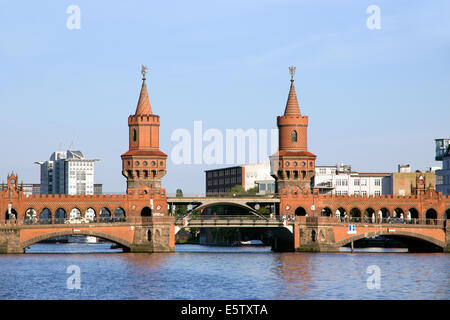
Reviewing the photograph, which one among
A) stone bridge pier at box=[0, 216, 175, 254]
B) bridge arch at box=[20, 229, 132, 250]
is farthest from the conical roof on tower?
bridge arch at box=[20, 229, 132, 250]

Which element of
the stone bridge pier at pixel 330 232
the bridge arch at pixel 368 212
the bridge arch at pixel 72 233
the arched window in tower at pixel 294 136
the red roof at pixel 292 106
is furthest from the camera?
the bridge arch at pixel 368 212

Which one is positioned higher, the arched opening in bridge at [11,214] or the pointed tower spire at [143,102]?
the pointed tower spire at [143,102]

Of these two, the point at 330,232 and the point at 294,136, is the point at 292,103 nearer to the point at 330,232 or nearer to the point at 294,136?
the point at 294,136

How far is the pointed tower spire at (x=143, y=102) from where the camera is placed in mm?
141625

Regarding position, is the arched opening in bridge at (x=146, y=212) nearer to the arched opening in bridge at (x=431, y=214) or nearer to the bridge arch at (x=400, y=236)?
the bridge arch at (x=400, y=236)

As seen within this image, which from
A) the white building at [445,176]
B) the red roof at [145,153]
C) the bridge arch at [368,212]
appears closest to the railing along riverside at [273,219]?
the bridge arch at [368,212]

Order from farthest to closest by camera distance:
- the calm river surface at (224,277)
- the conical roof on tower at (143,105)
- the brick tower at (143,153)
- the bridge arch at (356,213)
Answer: the bridge arch at (356,213)
the conical roof on tower at (143,105)
the brick tower at (143,153)
the calm river surface at (224,277)

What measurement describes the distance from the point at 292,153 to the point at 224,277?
60325 mm

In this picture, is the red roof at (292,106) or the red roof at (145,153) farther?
the red roof at (292,106)

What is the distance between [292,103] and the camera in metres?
147

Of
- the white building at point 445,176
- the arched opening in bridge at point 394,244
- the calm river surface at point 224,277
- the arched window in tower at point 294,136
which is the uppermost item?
the arched window in tower at point 294,136

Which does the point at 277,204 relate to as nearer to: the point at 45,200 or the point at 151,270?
the point at 45,200

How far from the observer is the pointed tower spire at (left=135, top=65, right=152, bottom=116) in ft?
465

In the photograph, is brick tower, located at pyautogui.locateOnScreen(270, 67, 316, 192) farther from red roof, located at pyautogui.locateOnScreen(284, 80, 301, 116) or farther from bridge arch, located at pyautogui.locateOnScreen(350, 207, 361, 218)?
bridge arch, located at pyautogui.locateOnScreen(350, 207, 361, 218)
